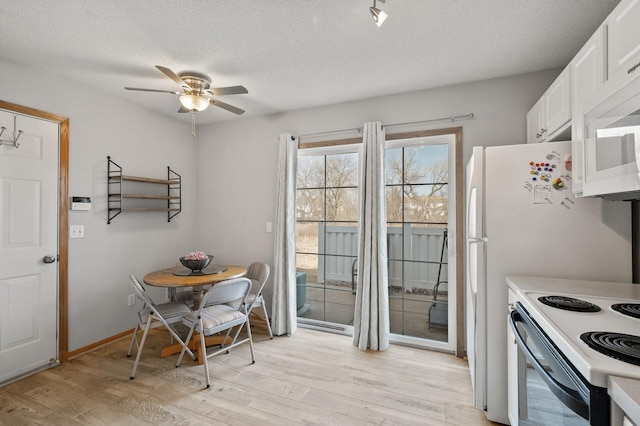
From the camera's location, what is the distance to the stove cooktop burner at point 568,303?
4.05 ft

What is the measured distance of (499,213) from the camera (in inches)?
71.5

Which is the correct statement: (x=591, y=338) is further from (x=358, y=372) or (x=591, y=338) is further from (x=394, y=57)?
(x=394, y=57)

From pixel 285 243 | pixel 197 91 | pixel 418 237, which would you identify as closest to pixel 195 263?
pixel 285 243

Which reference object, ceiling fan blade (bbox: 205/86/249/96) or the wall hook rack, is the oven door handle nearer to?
ceiling fan blade (bbox: 205/86/249/96)

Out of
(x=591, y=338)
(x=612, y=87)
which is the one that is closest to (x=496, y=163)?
(x=612, y=87)

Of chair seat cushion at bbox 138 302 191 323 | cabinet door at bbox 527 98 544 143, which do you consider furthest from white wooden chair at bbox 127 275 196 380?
cabinet door at bbox 527 98 544 143

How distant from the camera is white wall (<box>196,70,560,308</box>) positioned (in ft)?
8.43

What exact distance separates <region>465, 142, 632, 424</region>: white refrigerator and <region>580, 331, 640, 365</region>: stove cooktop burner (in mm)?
826

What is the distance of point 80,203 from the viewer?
271cm

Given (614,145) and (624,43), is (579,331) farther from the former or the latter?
(624,43)

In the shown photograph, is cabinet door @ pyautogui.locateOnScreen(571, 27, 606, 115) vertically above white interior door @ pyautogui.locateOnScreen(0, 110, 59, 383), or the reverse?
cabinet door @ pyautogui.locateOnScreen(571, 27, 606, 115)

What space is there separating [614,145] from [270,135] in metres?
3.02

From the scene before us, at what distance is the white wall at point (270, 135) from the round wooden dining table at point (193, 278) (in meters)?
0.74

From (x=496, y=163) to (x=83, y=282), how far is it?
11.8ft
